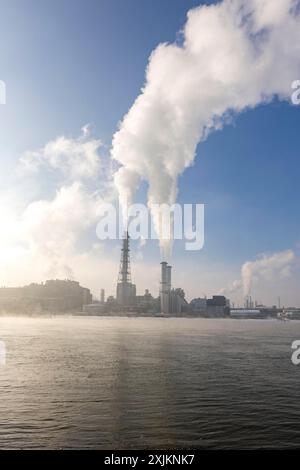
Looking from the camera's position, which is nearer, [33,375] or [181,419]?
[181,419]

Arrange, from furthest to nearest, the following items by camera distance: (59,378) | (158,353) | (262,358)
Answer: (158,353) → (262,358) → (59,378)

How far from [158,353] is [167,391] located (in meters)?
34.5

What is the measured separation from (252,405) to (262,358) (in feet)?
115

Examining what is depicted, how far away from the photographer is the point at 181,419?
99.5 feet

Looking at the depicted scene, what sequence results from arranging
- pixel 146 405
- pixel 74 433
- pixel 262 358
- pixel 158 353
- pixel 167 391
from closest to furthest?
pixel 74 433 < pixel 146 405 < pixel 167 391 < pixel 262 358 < pixel 158 353

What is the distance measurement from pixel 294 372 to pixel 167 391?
22.8m

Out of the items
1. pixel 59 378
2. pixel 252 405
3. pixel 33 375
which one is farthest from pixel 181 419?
pixel 33 375
